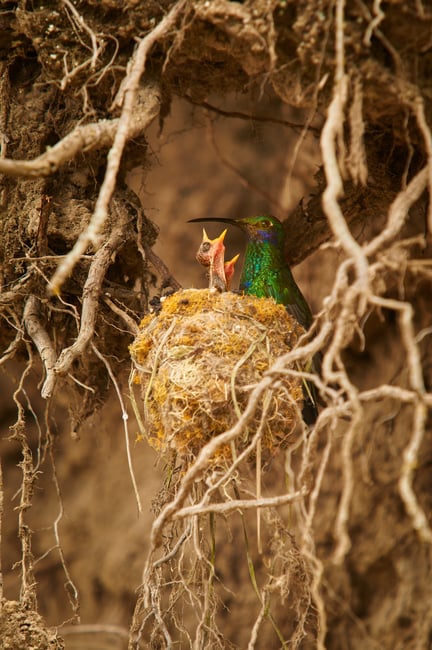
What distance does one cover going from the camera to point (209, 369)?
259 centimetres

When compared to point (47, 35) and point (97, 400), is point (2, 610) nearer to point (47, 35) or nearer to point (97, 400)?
point (97, 400)

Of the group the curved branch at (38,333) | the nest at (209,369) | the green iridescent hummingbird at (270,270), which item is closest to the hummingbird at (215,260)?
the green iridescent hummingbird at (270,270)

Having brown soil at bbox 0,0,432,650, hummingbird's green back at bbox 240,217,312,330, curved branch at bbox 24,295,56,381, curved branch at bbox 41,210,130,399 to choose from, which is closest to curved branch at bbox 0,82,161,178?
brown soil at bbox 0,0,432,650

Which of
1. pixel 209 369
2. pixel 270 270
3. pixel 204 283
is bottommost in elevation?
pixel 204 283

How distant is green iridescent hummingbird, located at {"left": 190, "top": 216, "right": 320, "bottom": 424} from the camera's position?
349 cm

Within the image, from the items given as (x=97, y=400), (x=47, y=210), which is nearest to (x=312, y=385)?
(x=97, y=400)

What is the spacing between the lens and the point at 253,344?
8.75 feet

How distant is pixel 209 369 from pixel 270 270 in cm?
106

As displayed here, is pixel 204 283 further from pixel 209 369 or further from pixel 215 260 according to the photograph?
pixel 209 369

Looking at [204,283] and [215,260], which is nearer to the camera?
Answer: [215,260]

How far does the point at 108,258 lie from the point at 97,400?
783 mm

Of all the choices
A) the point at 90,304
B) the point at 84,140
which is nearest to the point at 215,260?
the point at 90,304

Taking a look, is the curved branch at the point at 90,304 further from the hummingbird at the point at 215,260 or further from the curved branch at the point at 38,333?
the hummingbird at the point at 215,260

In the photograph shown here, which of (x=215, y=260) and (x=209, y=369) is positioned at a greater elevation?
(x=215, y=260)
